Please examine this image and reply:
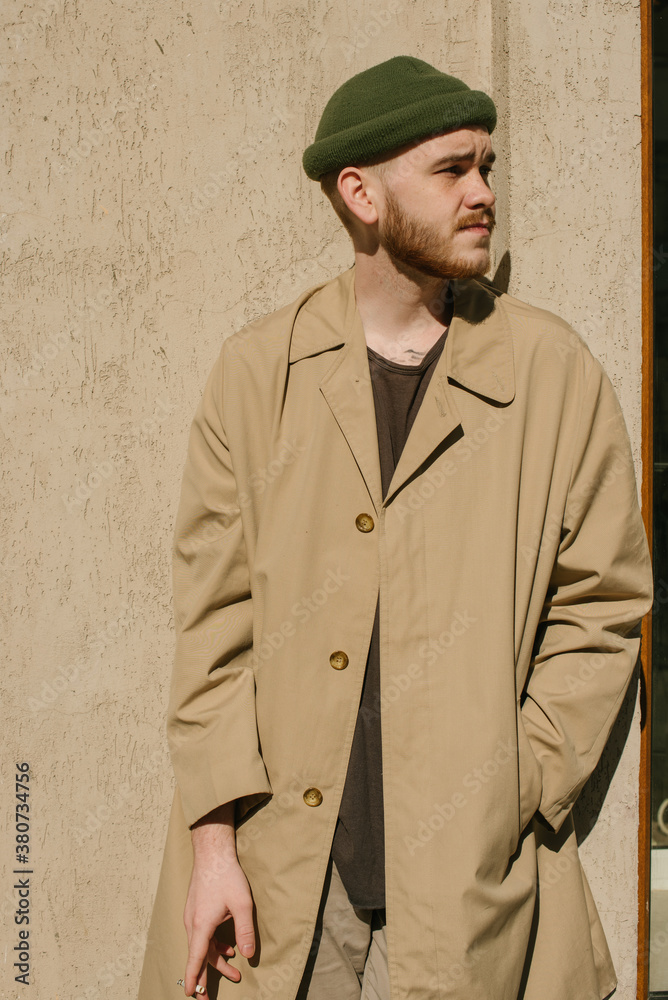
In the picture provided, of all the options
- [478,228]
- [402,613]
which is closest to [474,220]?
[478,228]

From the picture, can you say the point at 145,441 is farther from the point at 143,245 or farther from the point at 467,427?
the point at 467,427

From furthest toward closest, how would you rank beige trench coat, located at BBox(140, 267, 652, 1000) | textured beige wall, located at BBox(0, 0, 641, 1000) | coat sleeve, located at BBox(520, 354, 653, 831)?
textured beige wall, located at BBox(0, 0, 641, 1000)
coat sleeve, located at BBox(520, 354, 653, 831)
beige trench coat, located at BBox(140, 267, 652, 1000)

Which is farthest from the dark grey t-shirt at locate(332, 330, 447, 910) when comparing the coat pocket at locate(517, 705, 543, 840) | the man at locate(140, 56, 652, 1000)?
the coat pocket at locate(517, 705, 543, 840)

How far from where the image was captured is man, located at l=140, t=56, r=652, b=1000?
67.5 inches

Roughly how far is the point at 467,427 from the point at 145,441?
1.02 meters

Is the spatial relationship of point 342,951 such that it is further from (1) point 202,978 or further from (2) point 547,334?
(2) point 547,334

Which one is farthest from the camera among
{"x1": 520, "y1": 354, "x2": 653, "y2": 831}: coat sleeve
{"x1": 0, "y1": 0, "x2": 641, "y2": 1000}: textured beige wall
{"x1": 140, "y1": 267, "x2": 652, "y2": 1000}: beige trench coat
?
{"x1": 0, "y1": 0, "x2": 641, "y2": 1000}: textured beige wall

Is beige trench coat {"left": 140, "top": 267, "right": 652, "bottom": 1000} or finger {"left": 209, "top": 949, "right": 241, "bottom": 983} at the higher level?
beige trench coat {"left": 140, "top": 267, "right": 652, "bottom": 1000}

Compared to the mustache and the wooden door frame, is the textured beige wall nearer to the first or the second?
the wooden door frame

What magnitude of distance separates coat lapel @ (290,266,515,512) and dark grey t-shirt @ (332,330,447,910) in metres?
0.06

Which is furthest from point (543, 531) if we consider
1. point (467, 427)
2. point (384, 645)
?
point (384, 645)

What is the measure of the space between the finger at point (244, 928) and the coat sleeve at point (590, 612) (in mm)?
701

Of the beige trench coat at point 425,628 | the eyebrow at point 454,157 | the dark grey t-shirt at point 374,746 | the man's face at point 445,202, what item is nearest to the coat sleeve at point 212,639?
the beige trench coat at point 425,628

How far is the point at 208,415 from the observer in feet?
6.37
